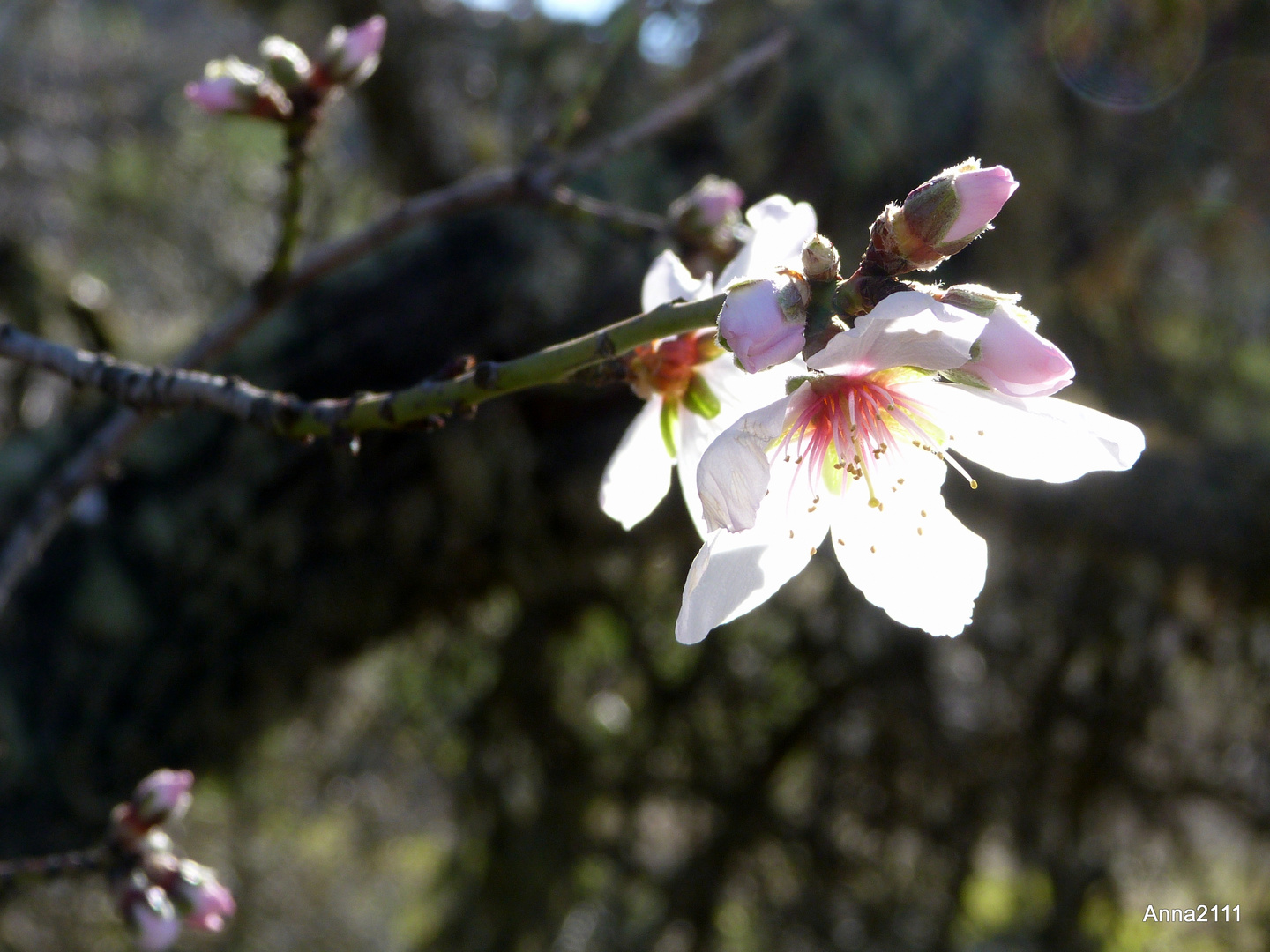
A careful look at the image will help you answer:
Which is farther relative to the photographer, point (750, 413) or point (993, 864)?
point (993, 864)

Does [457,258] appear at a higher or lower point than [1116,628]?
higher

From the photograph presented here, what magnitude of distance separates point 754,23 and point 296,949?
318 centimetres

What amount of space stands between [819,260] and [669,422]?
0.24 metres

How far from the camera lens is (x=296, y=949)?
3455 mm

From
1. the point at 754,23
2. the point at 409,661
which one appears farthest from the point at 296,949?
the point at 754,23

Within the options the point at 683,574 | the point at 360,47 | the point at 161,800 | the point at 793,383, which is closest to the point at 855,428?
the point at 793,383

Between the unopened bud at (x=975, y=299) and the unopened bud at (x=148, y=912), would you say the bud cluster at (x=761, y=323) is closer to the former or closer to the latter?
the unopened bud at (x=975, y=299)

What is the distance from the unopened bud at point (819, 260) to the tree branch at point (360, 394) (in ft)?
0.17

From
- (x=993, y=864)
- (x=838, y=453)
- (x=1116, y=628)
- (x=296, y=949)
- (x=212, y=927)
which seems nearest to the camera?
(x=838, y=453)

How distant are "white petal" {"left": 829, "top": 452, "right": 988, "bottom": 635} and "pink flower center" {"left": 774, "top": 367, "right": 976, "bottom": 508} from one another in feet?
0.07

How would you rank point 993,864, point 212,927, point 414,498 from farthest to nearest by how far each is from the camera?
point 993,864 → point 414,498 → point 212,927

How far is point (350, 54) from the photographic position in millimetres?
943

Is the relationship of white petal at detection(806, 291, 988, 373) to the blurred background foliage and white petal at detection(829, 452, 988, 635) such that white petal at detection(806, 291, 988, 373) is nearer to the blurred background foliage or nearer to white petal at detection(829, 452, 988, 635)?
white petal at detection(829, 452, 988, 635)

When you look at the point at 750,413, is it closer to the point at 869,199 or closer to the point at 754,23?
the point at 869,199
